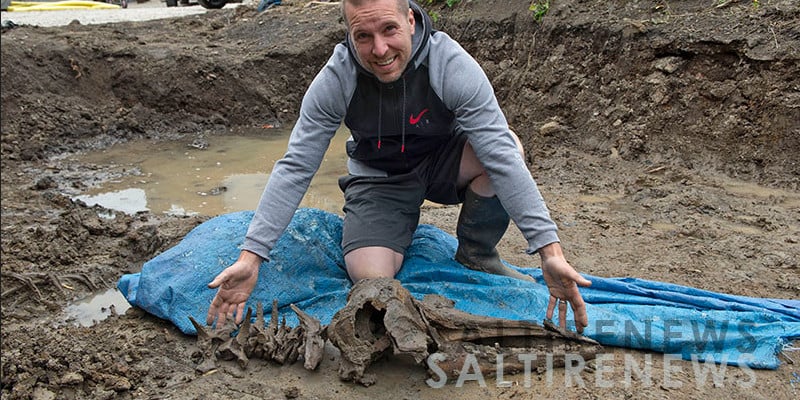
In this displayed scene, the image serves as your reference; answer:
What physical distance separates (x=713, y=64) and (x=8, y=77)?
20.5 feet

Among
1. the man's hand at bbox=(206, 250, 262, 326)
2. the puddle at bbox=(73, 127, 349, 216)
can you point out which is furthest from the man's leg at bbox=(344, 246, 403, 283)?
the puddle at bbox=(73, 127, 349, 216)

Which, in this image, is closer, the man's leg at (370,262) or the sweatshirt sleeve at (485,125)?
the sweatshirt sleeve at (485,125)

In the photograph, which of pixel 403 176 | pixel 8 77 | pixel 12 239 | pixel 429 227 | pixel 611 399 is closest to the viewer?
pixel 611 399

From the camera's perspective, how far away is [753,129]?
4754 mm

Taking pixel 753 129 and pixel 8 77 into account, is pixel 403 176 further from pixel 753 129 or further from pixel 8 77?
pixel 8 77

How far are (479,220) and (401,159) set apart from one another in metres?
0.41

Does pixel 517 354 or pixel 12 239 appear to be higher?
pixel 517 354

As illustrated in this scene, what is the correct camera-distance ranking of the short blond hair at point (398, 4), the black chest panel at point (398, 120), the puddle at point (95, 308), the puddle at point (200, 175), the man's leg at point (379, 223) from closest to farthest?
the short blond hair at point (398, 4) → the black chest panel at point (398, 120) → the man's leg at point (379, 223) → the puddle at point (95, 308) → the puddle at point (200, 175)

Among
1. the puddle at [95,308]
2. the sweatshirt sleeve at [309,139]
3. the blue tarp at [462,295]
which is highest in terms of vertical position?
the sweatshirt sleeve at [309,139]

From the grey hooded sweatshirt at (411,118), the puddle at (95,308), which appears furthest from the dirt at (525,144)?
the grey hooded sweatshirt at (411,118)

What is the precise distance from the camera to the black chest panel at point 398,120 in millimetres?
2625

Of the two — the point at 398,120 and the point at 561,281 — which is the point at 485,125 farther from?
the point at 561,281

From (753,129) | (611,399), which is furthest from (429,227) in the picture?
(753,129)

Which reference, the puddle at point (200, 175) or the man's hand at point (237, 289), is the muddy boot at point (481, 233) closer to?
the man's hand at point (237, 289)
